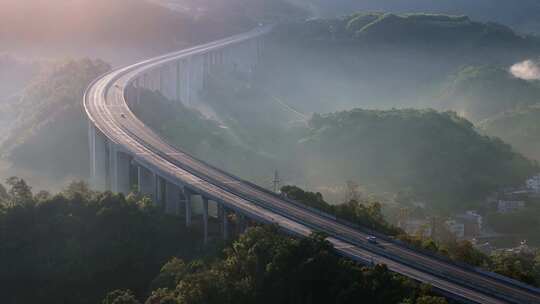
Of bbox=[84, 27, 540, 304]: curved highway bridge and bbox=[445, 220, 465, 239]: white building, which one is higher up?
bbox=[84, 27, 540, 304]: curved highway bridge

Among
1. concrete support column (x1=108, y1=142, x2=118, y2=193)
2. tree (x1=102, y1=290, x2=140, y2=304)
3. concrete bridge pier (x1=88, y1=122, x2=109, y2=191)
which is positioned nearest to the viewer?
→ tree (x1=102, y1=290, x2=140, y2=304)

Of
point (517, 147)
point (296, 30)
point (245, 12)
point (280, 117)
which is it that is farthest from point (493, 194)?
point (245, 12)

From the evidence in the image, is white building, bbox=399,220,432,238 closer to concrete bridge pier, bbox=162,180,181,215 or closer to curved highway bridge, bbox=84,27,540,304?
curved highway bridge, bbox=84,27,540,304

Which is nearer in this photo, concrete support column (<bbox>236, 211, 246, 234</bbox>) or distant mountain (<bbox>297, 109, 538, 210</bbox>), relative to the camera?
concrete support column (<bbox>236, 211, 246, 234</bbox>)

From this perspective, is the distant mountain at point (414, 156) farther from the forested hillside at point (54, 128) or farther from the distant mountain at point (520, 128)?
the forested hillside at point (54, 128)

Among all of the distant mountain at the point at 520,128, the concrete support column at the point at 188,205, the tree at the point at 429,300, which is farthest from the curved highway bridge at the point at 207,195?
the distant mountain at the point at 520,128

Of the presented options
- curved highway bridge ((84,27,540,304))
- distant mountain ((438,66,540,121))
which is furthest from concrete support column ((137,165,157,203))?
distant mountain ((438,66,540,121))

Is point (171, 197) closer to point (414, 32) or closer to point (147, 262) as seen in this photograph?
point (147, 262)
